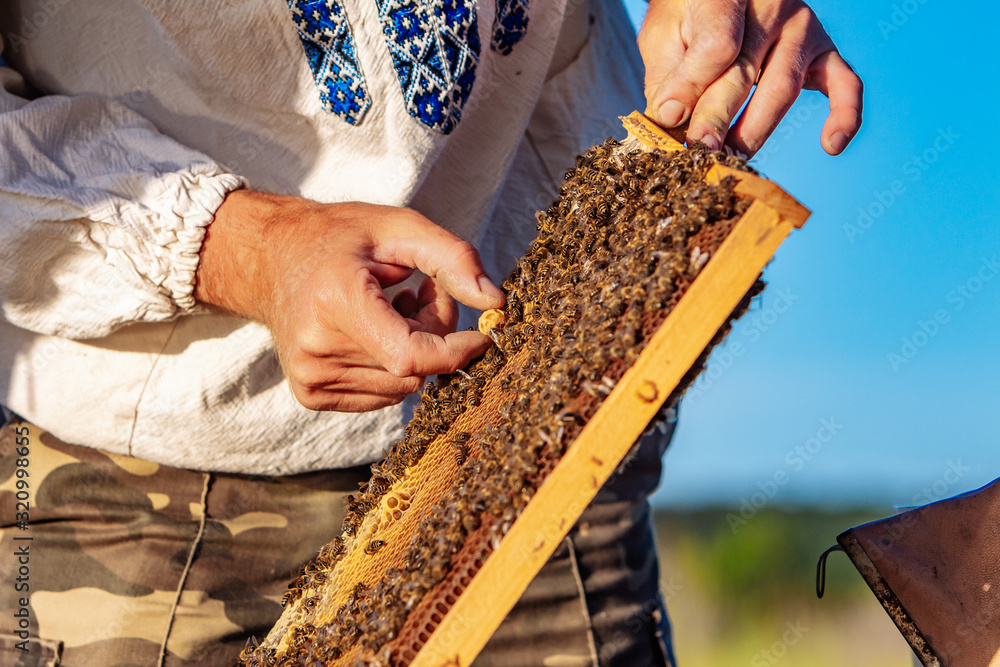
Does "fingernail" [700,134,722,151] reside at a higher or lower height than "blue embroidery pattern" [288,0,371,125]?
higher

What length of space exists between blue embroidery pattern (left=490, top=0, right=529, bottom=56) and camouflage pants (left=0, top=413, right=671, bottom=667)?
1.90 metres

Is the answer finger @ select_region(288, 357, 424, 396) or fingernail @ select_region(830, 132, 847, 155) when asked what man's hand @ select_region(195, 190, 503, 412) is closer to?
finger @ select_region(288, 357, 424, 396)

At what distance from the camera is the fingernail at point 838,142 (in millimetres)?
2209

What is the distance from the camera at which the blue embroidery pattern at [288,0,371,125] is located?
2492 mm

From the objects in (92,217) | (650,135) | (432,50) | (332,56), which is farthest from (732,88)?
(92,217)

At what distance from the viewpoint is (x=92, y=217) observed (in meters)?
2.24

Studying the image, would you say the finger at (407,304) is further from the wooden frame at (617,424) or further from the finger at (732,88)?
the wooden frame at (617,424)

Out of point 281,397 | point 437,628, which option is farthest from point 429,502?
point 281,397

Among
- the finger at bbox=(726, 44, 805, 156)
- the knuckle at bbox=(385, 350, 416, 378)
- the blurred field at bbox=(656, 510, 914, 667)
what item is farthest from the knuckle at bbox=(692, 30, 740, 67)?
the blurred field at bbox=(656, 510, 914, 667)

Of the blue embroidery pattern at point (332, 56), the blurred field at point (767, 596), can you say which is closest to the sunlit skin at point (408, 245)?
the blue embroidery pattern at point (332, 56)

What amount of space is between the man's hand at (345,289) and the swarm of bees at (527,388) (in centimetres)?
15

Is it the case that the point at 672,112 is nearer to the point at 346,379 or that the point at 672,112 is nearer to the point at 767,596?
the point at 346,379

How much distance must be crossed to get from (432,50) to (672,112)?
96 cm

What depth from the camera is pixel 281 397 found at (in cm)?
277
